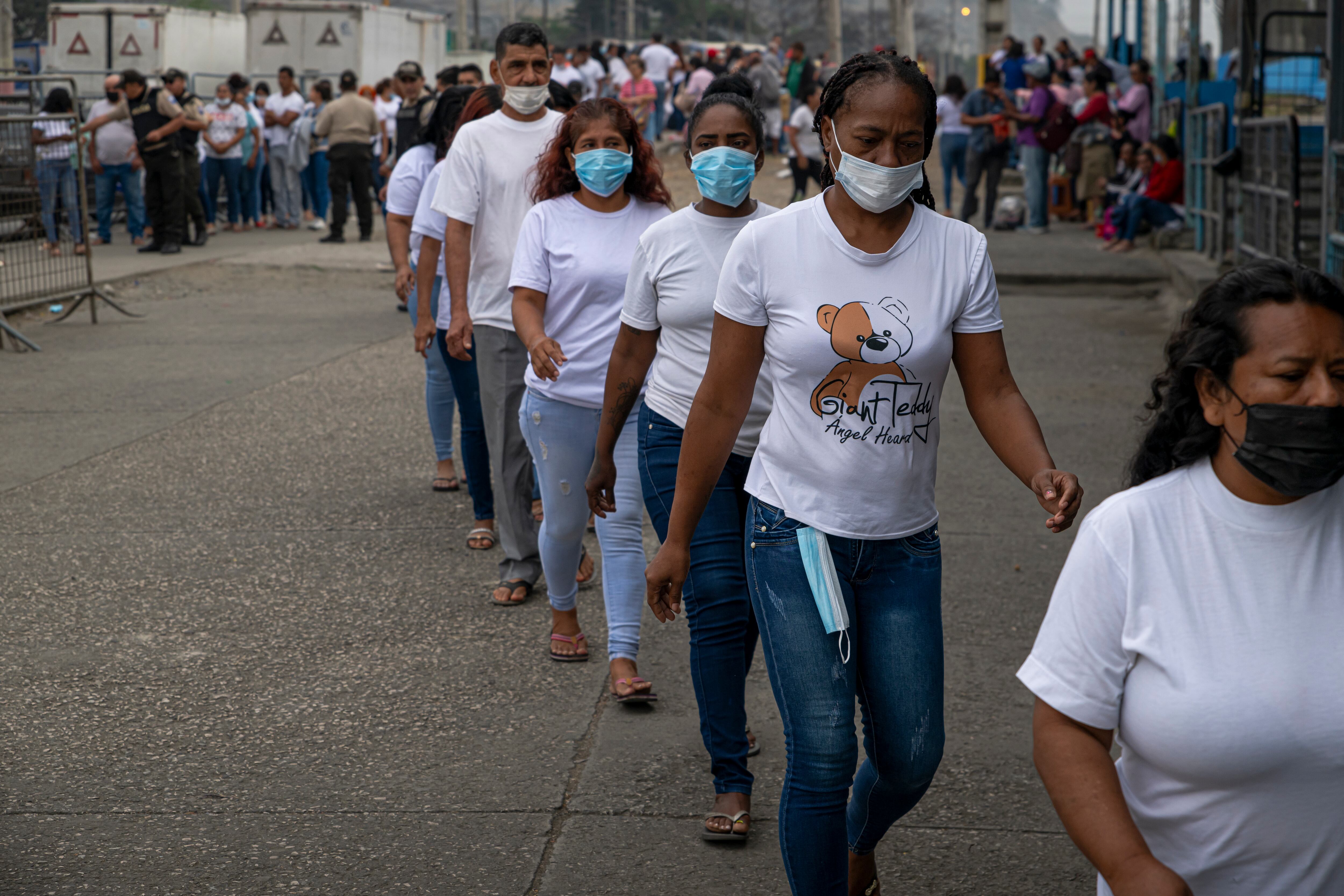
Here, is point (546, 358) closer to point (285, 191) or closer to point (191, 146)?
point (191, 146)

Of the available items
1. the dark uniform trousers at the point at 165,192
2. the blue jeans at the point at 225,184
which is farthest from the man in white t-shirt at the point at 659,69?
the dark uniform trousers at the point at 165,192

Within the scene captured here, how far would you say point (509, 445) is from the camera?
522 cm

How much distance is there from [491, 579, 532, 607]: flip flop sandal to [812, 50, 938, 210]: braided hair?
2718 mm

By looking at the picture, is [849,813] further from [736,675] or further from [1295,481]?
[1295,481]

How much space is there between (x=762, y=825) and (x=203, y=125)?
15096 millimetres

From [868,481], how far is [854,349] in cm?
26

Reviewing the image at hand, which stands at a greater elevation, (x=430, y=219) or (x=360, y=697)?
(x=430, y=219)

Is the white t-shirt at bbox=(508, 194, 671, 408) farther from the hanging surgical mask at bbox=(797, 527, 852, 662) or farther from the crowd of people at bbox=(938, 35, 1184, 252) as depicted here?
the crowd of people at bbox=(938, 35, 1184, 252)

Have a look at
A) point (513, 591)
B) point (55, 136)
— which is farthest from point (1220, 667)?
point (55, 136)

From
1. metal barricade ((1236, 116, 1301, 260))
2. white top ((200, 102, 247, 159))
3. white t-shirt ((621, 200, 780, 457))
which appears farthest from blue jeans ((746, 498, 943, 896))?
white top ((200, 102, 247, 159))

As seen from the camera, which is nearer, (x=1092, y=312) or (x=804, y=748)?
→ (x=804, y=748)

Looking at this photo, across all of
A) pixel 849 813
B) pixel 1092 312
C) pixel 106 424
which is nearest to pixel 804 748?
pixel 849 813

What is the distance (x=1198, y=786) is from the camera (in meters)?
1.98

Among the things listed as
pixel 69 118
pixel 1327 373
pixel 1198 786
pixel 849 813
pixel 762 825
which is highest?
pixel 69 118
